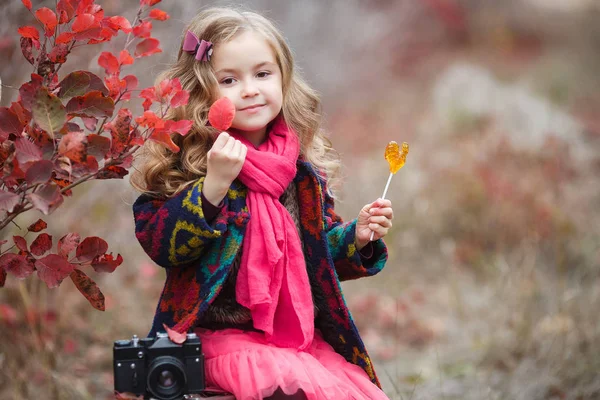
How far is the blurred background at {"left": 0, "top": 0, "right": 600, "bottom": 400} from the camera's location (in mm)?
3209

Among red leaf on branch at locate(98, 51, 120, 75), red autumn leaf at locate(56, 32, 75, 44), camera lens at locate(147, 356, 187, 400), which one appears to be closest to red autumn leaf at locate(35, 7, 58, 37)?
red autumn leaf at locate(56, 32, 75, 44)

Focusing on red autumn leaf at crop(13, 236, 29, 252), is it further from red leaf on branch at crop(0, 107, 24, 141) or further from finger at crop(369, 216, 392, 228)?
finger at crop(369, 216, 392, 228)

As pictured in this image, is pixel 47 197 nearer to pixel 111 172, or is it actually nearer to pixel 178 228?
pixel 111 172

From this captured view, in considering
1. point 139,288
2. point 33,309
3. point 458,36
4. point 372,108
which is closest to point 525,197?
point 139,288

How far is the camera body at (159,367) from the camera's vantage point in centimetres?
173

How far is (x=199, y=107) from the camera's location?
2057 mm

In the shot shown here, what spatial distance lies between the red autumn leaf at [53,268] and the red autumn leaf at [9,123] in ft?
0.98

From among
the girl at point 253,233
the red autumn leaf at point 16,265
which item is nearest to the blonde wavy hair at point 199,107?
the girl at point 253,233

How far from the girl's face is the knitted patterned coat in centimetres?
19

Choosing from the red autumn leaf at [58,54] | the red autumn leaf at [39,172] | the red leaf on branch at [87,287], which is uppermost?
the red autumn leaf at [58,54]

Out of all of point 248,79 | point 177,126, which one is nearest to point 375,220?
point 248,79

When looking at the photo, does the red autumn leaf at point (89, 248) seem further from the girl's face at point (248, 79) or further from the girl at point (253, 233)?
the girl's face at point (248, 79)

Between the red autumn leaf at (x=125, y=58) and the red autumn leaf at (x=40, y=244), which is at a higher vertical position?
the red autumn leaf at (x=125, y=58)

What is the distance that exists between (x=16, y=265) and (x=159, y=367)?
413 millimetres
